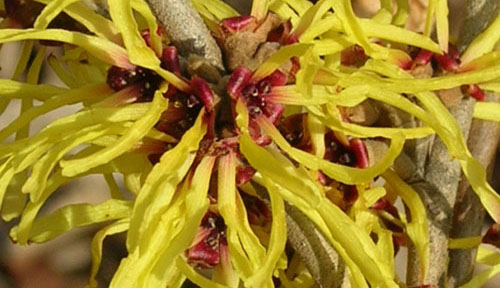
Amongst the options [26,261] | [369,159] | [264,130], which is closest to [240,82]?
[264,130]

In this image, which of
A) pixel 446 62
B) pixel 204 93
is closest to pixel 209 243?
pixel 204 93

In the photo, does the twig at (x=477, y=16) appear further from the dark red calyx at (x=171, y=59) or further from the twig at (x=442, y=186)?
the dark red calyx at (x=171, y=59)

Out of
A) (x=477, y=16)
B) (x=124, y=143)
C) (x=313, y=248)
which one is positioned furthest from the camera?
(x=477, y=16)

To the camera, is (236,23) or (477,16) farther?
(477,16)

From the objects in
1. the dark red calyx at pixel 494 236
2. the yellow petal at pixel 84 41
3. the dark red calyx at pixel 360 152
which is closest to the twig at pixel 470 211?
the dark red calyx at pixel 494 236

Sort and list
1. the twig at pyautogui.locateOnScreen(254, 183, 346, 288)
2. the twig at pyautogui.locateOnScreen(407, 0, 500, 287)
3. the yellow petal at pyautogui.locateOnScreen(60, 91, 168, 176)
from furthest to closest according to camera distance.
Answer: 1. the twig at pyautogui.locateOnScreen(407, 0, 500, 287)
2. the twig at pyautogui.locateOnScreen(254, 183, 346, 288)
3. the yellow petal at pyautogui.locateOnScreen(60, 91, 168, 176)

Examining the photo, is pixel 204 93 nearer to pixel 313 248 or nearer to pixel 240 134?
pixel 240 134

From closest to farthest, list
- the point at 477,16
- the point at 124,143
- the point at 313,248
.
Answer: the point at 124,143, the point at 313,248, the point at 477,16

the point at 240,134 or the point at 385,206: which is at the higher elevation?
the point at 240,134

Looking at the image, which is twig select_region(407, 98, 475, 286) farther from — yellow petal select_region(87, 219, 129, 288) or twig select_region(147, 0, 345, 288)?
yellow petal select_region(87, 219, 129, 288)

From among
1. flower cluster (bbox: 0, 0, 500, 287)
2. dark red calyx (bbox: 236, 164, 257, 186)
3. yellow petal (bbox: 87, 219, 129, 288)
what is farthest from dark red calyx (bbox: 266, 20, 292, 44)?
yellow petal (bbox: 87, 219, 129, 288)
